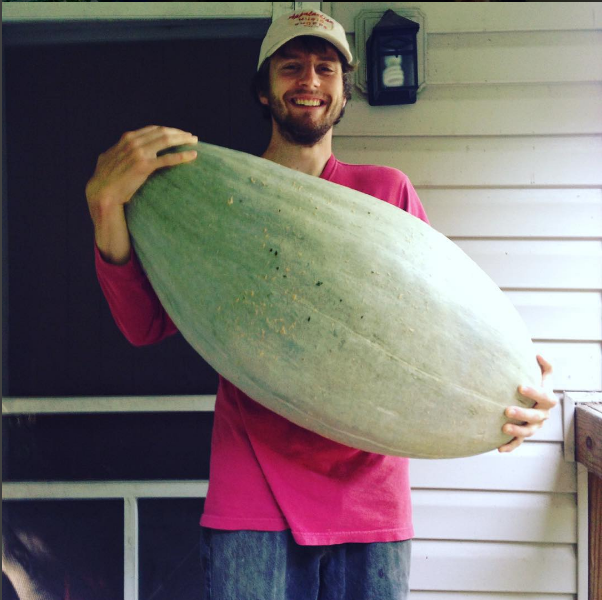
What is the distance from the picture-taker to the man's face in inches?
47.1

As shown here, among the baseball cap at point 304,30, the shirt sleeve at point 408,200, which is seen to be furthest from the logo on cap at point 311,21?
the shirt sleeve at point 408,200

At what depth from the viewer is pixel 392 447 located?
0.89m

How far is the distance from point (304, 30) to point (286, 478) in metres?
0.92

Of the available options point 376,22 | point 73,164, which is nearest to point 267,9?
point 376,22

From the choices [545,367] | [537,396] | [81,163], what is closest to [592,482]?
[545,367]

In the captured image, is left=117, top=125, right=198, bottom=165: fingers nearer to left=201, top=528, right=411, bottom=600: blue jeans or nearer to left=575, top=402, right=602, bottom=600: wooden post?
left=201, top=528, right=411, bottom=600: blue jeans

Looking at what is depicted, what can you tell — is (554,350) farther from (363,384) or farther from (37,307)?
(37,307)

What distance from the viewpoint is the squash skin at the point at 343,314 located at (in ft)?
2.74

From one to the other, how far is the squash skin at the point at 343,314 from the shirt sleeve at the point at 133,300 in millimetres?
125

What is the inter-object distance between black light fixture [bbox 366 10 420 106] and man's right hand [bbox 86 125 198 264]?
989 mm

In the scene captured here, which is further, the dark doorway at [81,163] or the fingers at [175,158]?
the dark doorway at [81,163]

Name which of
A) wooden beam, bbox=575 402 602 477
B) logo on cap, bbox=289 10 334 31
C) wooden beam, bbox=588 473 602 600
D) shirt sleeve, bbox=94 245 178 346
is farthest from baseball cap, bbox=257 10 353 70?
wooden beam, bbox=588 473 602 600

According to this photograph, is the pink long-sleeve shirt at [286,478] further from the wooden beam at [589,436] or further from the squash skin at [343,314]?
the wooden beam at [589,436]

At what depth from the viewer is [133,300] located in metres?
1.08
